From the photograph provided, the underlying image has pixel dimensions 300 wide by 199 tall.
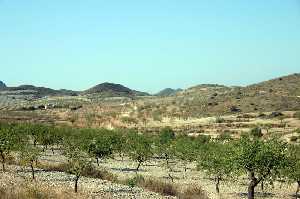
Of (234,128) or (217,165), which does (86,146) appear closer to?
(217,165)

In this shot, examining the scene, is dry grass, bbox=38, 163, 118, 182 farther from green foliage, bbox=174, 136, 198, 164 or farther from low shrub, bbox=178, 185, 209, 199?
green foliage, bbox=174, 136, 198, 164

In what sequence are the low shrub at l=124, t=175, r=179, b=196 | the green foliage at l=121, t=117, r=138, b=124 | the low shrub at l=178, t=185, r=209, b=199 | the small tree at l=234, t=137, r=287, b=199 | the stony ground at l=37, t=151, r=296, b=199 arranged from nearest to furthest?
the small tree at l=234, t=137, r=287, b=199 < the low shrub at l=178, t=185, r=209, b=199 < the stony ground at l=37, t=151, r=296, b=199 < the low shrub at l=124, t=175, r=179, b=196 < the green foliage at l=121, t=117, r=138, b=124

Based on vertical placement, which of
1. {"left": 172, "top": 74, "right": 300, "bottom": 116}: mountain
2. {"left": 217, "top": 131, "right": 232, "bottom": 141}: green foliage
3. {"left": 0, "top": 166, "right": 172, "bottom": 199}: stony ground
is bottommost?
{"left": 0, "top": 166, "right": 172, "bottom": 199}: stony ground

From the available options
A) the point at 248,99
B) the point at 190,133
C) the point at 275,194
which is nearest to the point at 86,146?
the point at 275,194

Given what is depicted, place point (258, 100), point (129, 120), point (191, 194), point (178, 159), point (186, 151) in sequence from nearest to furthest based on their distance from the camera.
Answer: point (191, 194), point (186, 151), point (178, 159), point (129, 120), point (258, 100)

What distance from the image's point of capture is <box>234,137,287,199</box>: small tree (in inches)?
1684

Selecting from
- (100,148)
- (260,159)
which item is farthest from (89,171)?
(100,148)

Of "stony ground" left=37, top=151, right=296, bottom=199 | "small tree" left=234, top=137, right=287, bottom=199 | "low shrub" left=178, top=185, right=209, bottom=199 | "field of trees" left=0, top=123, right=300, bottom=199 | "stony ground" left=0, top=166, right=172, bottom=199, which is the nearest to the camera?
"stony ground" left=0, top=166, right=172, bottom=199

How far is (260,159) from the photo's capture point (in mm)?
42562

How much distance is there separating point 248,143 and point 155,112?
5113 inches

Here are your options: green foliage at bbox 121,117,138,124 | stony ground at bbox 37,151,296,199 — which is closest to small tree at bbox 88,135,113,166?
stony ground at bbox 37,151,296,199

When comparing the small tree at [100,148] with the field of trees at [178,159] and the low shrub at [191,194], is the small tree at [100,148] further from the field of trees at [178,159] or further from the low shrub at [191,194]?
the low shrub at [191,194]

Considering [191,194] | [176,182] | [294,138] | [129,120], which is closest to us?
[191,194]

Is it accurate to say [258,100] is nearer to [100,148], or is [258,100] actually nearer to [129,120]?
[129,120]
